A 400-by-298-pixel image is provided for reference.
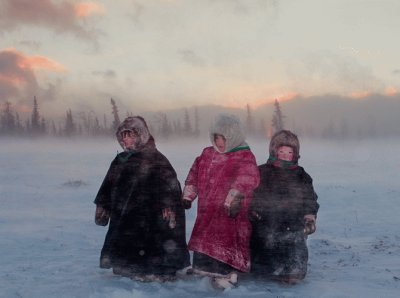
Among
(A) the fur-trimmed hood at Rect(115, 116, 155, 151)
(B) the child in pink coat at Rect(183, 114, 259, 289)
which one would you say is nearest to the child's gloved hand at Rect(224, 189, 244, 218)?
(B) the child in pink coat at Rect(183, 114, 259, 289)

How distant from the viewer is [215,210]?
559 centimetres

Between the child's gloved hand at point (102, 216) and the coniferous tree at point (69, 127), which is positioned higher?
the coniferous tree at point (69, 127)

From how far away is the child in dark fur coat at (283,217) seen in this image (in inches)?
225

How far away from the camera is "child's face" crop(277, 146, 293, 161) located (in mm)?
5906

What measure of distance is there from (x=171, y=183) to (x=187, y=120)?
29.8 metres

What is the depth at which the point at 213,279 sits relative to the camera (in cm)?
554

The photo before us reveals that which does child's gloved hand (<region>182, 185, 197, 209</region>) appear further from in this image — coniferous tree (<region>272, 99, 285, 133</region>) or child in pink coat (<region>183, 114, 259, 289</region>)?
coniferous tree (<region>272, 99, 285, 133</region>)

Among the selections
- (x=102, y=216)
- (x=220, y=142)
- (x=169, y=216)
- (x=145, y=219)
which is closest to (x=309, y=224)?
(x=220, y=142)

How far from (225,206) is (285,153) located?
3.56ft

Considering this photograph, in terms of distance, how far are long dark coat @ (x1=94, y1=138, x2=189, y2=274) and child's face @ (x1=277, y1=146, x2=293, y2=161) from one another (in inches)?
51.0

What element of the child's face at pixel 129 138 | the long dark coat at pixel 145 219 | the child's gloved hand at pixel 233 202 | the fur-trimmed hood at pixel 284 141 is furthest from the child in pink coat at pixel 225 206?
the child's face at pixel 129 138

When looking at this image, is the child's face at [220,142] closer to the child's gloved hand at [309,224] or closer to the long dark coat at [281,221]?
the long dark coat at [281,221]

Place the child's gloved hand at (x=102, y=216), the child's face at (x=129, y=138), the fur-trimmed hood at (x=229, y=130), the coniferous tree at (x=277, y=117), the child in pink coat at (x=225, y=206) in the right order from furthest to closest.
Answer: the coniferous tree at (x=277, y=117)
the child's gloved hand at (x=102, y=216)
the child's face at (x=129, y=138)
the fur-trimmed hood at (x=229, y=130)
the child in pink coat at (x=225, y=206)

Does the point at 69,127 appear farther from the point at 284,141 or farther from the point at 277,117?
the point at 284,141
